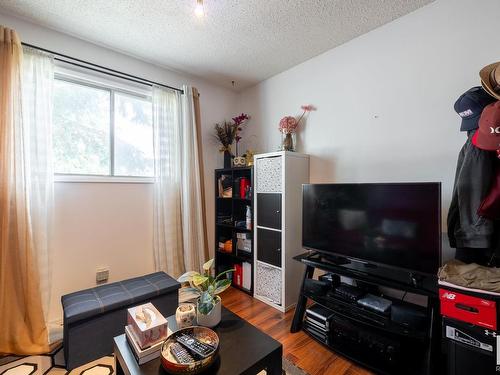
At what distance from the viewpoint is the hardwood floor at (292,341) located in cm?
152

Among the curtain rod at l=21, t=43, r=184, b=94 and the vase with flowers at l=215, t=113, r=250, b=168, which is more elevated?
the curtain rod at l=21, t=43, r=184, b=94

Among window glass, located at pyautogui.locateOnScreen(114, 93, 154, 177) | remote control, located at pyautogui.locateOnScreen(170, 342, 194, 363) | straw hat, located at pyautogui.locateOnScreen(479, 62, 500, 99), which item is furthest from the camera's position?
window glass, located at pyautogui.locateOnScreen(114, 93, 154, 177)

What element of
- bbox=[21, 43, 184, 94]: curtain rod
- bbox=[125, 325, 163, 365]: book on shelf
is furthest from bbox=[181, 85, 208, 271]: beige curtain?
bbox=[125, 325, 163, 365]: book on shelf

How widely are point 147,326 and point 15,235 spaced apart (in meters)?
1.35

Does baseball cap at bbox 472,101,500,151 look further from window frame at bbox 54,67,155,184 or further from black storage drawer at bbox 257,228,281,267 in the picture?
window frame at bbox 54,67,155,184

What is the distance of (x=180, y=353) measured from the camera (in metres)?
1.01

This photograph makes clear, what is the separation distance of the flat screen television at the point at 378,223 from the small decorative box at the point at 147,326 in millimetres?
1244

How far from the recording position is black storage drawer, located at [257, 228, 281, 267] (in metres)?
2.26

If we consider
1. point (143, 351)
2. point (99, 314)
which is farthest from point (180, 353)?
point (99, 314)

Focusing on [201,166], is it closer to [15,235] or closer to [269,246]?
[269,246]

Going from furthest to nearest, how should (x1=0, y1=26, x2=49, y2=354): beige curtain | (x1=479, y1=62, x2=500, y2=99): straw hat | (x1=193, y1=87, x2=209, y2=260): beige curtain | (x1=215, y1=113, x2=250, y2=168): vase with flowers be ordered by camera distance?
(x1=215, y1=113, x2=250, y2=168): vase with flowers, (x1=193, y1=87, x2=209, y2=260): beige curtain, (x1=0, y1=26, x2=49, y2=354): beige curtain, (x1=479, y1=62, x2=500, y2=99): straw hat

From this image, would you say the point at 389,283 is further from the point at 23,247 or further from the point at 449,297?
Answer: the point at 23,247

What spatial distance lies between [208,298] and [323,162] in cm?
162

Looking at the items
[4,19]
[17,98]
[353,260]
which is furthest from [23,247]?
[353,260]
